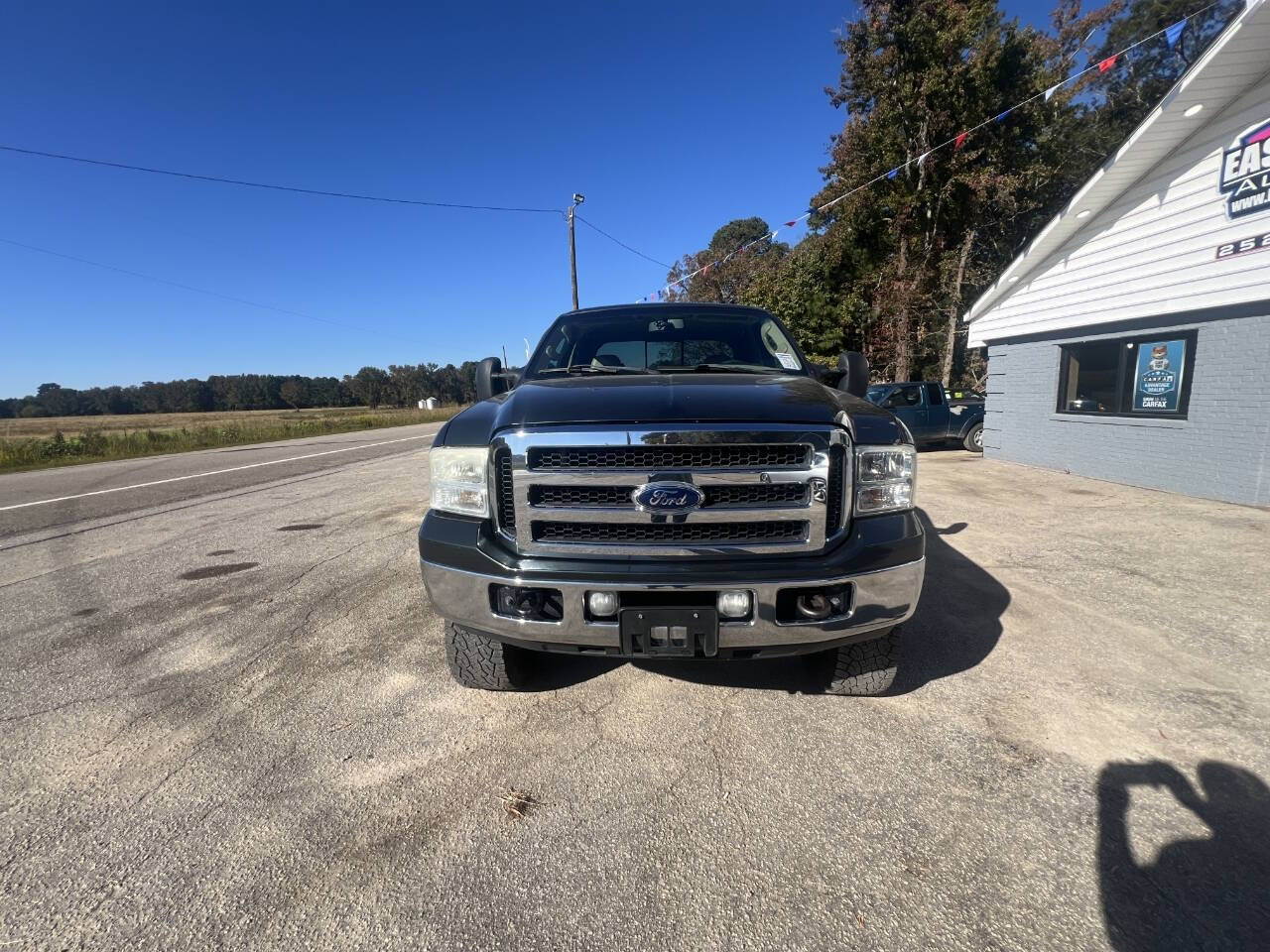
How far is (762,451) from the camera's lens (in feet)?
7.06

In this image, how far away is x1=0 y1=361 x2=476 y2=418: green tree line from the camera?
82.3m

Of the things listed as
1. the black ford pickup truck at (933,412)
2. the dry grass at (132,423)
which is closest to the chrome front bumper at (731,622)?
the black ford pickup truck at (933,412)

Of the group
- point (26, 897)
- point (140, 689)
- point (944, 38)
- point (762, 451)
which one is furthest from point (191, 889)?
point (944, 38)

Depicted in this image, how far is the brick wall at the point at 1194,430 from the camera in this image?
20.9ft

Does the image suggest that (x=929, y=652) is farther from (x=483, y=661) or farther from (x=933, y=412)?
(x=933, y=412)

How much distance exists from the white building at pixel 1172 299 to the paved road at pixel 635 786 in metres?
4.33

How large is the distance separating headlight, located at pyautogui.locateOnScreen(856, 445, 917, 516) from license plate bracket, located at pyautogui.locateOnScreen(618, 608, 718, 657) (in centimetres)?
78

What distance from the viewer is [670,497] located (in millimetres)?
2092

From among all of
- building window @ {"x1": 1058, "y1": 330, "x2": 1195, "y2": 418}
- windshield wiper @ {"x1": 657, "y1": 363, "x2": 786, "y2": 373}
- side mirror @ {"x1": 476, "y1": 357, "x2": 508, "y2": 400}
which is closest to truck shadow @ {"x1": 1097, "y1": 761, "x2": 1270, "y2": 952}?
windshield wiper @ {"x1": 657, "y1": 363, "x2": 786, "y2": 373}

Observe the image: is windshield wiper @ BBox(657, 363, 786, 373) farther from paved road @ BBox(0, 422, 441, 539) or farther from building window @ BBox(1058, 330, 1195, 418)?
paved road @ BBox(0, 422, 441, 539)

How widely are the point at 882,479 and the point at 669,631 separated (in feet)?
3.46

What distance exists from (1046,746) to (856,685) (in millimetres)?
708

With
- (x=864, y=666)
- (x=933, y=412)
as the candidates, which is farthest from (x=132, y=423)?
(x=864, y=666)

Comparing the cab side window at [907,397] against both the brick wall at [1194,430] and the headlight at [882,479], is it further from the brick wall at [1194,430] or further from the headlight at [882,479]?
the headlight at [882,479]
